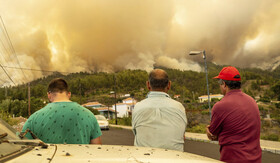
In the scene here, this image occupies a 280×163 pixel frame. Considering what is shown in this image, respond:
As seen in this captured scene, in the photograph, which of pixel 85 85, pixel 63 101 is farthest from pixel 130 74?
pixel 63 101

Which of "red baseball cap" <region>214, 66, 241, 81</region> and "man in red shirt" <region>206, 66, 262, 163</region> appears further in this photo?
"red baseball cap" <region>214, 66, 241, 81</region>

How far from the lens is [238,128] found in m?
2.56

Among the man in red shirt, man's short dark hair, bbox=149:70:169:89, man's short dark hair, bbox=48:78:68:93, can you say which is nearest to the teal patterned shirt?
Answer: man's short dark hair, bbox=48:78:68:93

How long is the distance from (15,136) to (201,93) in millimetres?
173607

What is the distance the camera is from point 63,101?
2803 millimetres

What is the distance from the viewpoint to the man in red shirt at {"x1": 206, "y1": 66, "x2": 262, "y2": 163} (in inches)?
98.8

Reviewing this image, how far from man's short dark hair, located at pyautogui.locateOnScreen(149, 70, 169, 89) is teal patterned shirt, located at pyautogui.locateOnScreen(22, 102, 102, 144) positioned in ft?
2.62

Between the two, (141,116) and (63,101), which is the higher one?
(63,101)

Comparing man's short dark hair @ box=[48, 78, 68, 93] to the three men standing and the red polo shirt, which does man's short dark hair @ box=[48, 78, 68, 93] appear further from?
the red polo shirt

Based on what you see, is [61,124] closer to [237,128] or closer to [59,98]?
→ [59,98]

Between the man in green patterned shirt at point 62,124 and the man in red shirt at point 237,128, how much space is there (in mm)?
1339

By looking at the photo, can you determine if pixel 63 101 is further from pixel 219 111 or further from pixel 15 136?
pixel 219 111

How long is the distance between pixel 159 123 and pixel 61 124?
1.00m

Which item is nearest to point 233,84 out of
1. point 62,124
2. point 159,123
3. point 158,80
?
point 158,80
